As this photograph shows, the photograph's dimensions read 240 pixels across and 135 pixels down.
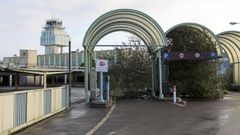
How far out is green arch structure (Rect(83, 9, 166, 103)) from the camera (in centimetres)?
2766

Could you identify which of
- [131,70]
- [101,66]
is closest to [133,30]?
[131,70]

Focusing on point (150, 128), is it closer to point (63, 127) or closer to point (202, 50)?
point (63, 127)

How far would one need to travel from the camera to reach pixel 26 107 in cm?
1382

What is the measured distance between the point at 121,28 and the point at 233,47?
1783cm

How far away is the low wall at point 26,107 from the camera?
11603 mm

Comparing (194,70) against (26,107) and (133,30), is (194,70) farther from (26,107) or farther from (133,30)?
(26,107)

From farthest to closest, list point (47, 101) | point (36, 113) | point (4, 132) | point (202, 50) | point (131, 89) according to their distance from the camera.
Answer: point (131, 89), point (202, 50), point (47, 101), point (36, 113), point (4, 132)

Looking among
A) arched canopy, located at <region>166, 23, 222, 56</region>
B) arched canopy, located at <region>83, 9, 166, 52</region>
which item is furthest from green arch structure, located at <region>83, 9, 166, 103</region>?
arched canopy, located at <region>166, 23, 222, 56</region>

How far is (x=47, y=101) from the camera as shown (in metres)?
17.1

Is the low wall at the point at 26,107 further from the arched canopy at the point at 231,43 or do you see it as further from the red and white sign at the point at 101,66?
the arched canopy at the point at 231,43

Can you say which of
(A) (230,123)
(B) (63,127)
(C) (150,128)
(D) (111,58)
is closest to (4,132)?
(B) (63,127)

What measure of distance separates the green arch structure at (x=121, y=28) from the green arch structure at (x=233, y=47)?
1141cm

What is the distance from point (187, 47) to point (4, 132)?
77.2ft

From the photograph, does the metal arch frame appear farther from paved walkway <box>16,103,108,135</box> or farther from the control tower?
the control tower
